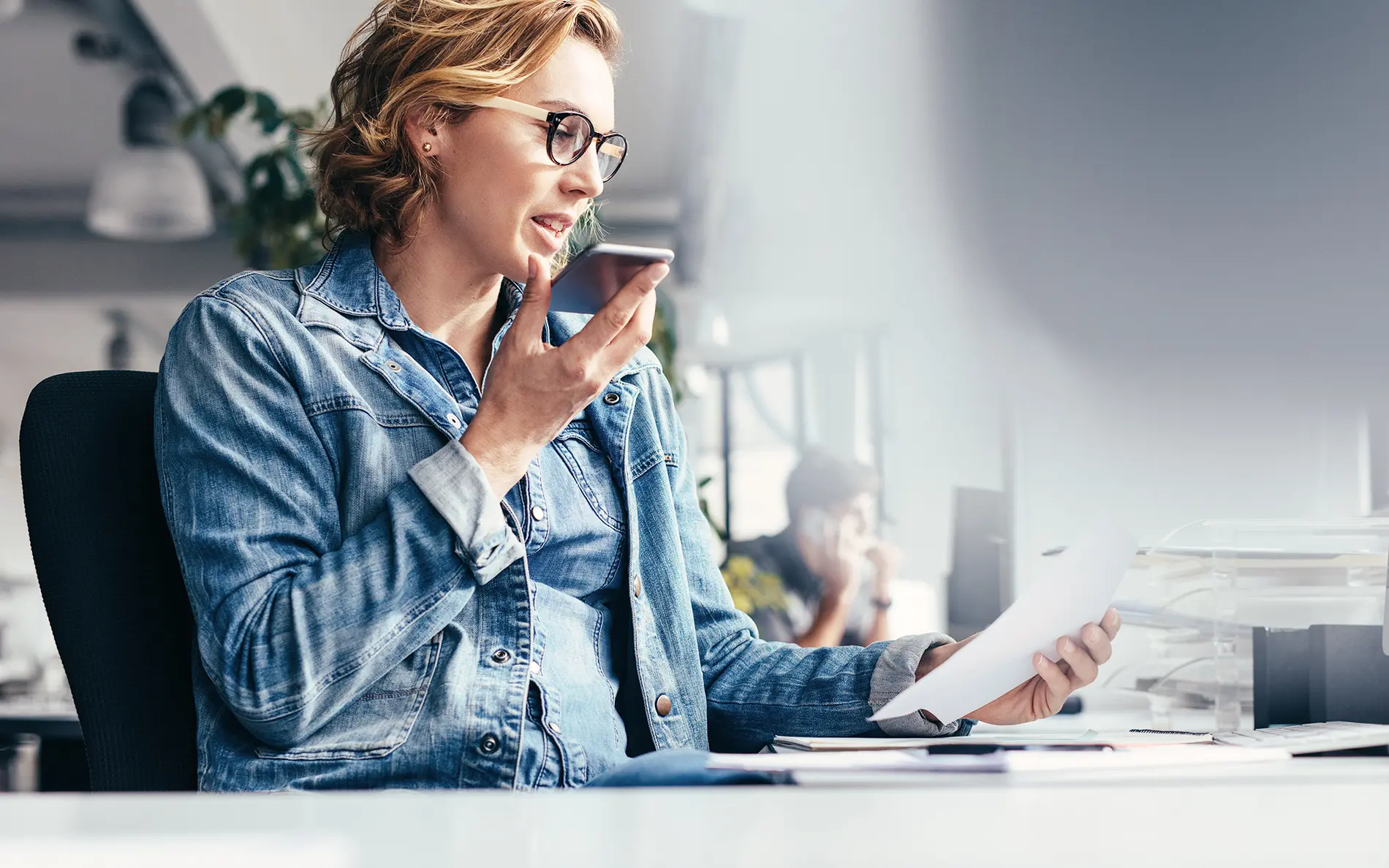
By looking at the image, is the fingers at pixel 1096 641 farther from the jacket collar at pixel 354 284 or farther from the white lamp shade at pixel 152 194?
the white lamp shade at pixel 152 194

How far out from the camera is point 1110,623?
0.89 meters

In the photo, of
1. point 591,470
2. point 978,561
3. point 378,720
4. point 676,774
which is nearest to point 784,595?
point 978,561

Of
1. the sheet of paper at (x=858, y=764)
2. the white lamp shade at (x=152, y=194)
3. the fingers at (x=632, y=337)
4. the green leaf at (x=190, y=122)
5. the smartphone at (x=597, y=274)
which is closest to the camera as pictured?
the sheet of paper at (x=858, y=764)

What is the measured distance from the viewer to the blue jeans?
581 millimetres

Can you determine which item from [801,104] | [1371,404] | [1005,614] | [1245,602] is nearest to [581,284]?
[1005,614]

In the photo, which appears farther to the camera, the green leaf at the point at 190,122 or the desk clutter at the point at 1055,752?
the green leaf at the point at 190,122

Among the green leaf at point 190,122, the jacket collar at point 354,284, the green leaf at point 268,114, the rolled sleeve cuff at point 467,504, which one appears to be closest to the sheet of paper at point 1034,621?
the rolled sleeve cuff at point 467,504

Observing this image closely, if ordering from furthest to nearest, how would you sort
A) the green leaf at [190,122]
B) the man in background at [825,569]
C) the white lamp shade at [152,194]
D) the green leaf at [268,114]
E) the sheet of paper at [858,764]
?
the white lamp shade at [152,194] < the man in background at [825,569] < the green leaf at [190,122] < the green leaf at [268,114] < the sheet of paper at [858,764]


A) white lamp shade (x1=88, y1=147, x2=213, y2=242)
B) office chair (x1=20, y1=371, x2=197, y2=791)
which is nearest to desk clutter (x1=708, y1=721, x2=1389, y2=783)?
office chair (x1=20, y1=371, x2=197, y2=791)

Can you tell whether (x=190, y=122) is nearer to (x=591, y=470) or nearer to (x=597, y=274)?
(x=591, y=470)

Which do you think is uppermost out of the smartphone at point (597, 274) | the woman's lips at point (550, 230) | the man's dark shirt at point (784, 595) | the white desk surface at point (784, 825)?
the woman's lips at point (550, 230)

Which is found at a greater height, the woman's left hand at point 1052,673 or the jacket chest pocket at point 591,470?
the jacket chest pocket at point 591,470

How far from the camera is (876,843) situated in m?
0.34

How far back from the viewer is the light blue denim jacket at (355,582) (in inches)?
33.3
